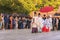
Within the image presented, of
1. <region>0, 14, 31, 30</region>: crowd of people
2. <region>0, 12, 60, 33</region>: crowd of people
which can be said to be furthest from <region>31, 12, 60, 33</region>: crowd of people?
<region>0, 14, 31, 30</region>: crowd of people

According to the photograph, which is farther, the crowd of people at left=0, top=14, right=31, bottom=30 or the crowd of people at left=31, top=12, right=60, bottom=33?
the crowd of people at left=0, top=14, right=31, bottom=30

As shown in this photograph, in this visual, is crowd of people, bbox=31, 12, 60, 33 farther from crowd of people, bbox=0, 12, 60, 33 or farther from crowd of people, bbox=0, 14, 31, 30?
crowd of people, bbox=0, 14, 31, 30

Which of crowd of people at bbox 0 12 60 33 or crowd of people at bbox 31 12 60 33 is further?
crowd of people at bbox 0 12 60 33

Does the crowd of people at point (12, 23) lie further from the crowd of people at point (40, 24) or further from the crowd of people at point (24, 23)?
the crowd of people at point (40, 24)

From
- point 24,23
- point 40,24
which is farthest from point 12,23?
point 40,24

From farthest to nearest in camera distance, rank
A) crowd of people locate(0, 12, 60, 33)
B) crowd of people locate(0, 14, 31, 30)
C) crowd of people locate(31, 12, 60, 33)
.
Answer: crowd of people locate(0, 14, 31, 30) < crowd of people locate(0, 12, 60, 33) < crowd of people locate(31, 12, 60, 33)

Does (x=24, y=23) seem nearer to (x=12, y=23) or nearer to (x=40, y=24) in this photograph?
(x=12, y=23)

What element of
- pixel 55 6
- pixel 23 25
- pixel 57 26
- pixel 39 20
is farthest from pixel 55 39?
pixel 55 6

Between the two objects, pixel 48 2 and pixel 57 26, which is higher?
pixel 48 2

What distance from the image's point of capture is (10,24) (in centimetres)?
3139

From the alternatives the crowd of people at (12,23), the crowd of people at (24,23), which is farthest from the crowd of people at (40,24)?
the crowd of people at (12,23)

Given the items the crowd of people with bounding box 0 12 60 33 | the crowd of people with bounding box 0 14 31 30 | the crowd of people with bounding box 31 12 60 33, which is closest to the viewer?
the crowd of people with bounding box 31 12 60 33

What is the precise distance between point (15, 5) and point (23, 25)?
969 centimetres

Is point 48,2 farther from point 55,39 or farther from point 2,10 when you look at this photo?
point 55,39
